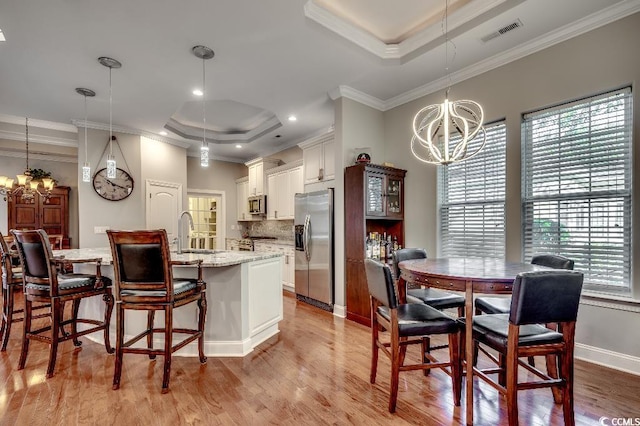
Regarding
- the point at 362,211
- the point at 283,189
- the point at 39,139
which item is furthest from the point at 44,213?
the point at 362,211

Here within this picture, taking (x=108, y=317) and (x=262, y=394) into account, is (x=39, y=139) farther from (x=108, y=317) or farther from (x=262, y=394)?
(x=262, y=394)

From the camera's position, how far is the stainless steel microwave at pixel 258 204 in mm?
6488

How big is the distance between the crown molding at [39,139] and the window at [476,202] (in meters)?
6.65

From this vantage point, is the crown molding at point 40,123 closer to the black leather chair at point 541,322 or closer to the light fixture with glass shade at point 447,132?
the light fixture with glass shade at point 447,132

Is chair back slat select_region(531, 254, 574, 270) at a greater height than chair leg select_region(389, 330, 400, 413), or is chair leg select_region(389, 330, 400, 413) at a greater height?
chair back slat select_region(531, 254, 574, 270)

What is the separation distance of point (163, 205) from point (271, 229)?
223 centimetres

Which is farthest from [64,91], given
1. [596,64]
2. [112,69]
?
[596,64]

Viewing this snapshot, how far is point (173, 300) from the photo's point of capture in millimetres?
2320

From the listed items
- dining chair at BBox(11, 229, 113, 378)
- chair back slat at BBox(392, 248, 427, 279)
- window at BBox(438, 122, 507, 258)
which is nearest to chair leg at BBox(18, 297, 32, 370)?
dining chair at BBox(11, 229, 113, 378)

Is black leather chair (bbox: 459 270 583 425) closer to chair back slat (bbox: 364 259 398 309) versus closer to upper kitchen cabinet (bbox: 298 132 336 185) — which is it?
chair back slat (bbox: 364 259 398 309)

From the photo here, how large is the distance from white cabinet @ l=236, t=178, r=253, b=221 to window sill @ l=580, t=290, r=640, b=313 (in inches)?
232

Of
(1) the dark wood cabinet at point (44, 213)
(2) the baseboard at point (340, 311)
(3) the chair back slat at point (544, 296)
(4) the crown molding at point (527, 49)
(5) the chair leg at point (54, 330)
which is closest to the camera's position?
(3) the chair back slat at point (544, 296)

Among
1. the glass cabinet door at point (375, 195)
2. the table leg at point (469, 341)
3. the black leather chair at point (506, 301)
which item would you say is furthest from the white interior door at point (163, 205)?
the table leg at point (469, 341)

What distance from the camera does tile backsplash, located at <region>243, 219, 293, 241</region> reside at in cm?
658
